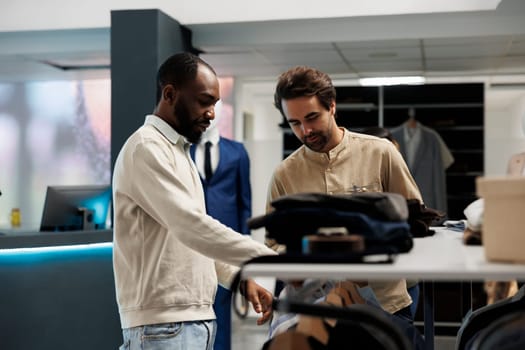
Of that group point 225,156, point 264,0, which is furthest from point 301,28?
point 225,156

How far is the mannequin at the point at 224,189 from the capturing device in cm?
583

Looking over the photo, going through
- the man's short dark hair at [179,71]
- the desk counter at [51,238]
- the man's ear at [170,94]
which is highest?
the man's short dark hair at [179,71]

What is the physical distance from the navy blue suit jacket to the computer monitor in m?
0.80

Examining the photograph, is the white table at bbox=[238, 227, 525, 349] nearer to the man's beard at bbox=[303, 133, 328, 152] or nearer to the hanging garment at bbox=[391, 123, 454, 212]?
the man's beard at bbox=[303, 133, 328, 152]

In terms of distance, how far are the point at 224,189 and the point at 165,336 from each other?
11.6 feet

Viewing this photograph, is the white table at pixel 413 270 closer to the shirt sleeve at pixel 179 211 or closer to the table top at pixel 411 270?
the table top at pixel 411 270

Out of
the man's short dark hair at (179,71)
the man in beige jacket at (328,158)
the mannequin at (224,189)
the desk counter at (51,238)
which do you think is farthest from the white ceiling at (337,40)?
the man's short dark hair at (179,71)

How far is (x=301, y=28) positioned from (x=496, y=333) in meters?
5.19

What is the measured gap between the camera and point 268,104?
9.93 meters

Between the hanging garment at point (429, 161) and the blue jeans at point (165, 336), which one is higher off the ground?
the hanging garment at point (429, 161)

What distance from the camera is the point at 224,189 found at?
5.95 m

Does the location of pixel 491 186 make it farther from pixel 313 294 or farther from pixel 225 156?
pixel 225 156

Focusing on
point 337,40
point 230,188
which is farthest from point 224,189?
point 337,40

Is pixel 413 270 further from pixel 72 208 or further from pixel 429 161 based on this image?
pixel 429 161
